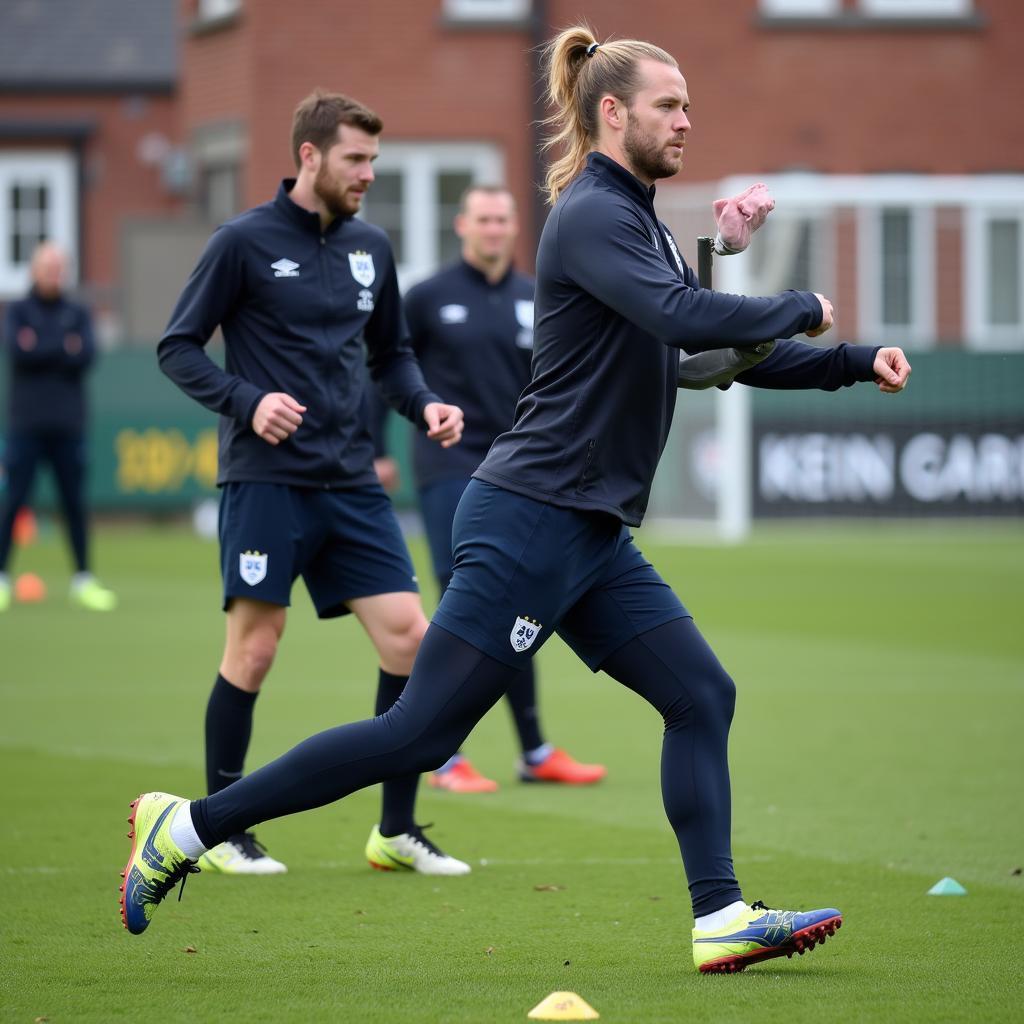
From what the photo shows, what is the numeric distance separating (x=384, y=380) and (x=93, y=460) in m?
17.3

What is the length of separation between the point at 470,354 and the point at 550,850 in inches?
97.0

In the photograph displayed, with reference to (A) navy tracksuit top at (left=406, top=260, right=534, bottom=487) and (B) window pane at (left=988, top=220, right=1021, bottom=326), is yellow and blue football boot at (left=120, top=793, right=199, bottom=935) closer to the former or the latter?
(A) navy tracksuit top at (left=406, top=260, right=534, bottom=487)

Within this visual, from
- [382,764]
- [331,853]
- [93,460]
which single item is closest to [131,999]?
[382,764]

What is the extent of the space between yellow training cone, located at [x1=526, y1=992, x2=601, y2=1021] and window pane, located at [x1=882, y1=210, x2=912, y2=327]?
68.0ft

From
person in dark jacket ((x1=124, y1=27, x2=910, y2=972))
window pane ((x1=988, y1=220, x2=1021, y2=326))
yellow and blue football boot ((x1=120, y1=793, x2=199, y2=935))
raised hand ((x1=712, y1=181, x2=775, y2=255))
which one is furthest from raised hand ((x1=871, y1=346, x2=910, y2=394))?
window pane ((x1=988, y1=220, x2=1021, y2=326))

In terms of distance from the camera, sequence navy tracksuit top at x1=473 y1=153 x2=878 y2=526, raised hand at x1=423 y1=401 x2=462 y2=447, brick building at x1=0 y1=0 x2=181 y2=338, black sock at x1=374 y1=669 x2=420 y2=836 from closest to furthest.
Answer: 1. navy tracksuit top at x1=473 y1=153 x2=878 y2=526
2. raised hand at x1=423 y1=401 x2=462 y2=447
3. black sock at x1=374 y1=669 x2=420 y2=836
4. brick building at x1=0 y1=0 x2=181 y2=338

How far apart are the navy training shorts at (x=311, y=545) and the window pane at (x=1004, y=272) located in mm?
19253

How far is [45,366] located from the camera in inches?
600

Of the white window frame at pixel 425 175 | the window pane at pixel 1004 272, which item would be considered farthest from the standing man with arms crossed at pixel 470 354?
the white window frame at pixel 425 175

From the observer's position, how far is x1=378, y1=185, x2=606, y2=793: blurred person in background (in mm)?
8688

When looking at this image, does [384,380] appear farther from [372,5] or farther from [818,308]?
[372,5]

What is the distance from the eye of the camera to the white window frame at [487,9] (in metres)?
26.1

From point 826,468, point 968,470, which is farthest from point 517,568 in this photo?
point 968,470

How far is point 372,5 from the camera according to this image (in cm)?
2602
